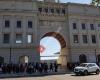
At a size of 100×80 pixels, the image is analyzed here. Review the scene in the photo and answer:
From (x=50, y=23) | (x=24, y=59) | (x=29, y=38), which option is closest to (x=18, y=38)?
(x=29, y=38)

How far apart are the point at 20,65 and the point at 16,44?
5887mm

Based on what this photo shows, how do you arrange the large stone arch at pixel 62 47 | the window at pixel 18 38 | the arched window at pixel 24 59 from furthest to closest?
the large stone arch at pixel 62 47, the window at pixel 18 38, the arched window at pixel 24 59

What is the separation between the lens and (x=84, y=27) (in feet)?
164

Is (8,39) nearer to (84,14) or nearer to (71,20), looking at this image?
(71,20)

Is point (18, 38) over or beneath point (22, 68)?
over

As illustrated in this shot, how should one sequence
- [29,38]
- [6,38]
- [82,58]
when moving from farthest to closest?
1. [82,58]
2. [29,38]
3. [6,38]

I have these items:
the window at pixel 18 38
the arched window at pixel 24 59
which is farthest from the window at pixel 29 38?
the arched window at pixel 24 59

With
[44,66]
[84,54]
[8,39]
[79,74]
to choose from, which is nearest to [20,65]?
[44,66]

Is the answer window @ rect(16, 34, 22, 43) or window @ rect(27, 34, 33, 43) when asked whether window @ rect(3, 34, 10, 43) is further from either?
window @ rect(27, 34, 33, 43)

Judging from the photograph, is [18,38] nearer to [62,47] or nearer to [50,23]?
[50,23]

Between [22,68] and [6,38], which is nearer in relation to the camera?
[22,68]

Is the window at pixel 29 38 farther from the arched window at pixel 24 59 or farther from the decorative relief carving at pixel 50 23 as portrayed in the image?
the decorative relief carving at pixel 50 23

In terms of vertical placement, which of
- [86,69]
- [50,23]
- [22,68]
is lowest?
[86,69]

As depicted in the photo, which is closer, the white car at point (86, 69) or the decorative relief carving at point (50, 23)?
the white car at point (86, 69)
